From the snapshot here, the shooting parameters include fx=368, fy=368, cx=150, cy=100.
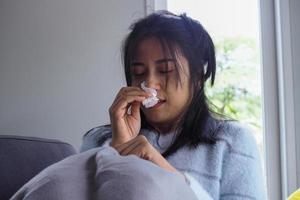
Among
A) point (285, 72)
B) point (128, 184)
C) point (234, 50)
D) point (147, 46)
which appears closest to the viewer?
point (128, 184)

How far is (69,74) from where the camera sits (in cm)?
133

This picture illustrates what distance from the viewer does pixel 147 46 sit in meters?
0.83

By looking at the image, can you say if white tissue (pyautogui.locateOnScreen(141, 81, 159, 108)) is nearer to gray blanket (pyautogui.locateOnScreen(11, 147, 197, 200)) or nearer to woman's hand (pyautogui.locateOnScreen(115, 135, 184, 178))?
woman's hand (pyautogui.locateOnScreen(115, 135, 184, 178))

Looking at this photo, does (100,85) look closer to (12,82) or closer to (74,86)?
(74,86)

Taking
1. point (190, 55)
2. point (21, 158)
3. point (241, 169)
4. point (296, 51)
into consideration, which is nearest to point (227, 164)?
point (241, 169)

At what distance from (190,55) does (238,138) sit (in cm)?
21

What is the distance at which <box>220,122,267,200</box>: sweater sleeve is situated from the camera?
0.77m

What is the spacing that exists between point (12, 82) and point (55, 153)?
58 cm

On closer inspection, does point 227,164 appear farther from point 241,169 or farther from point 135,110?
point 135,110

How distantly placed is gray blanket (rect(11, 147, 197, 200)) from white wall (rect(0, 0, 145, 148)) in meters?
0.96

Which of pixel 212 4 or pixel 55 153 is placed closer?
pixel 55 153

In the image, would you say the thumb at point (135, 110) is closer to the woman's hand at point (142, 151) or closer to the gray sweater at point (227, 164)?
the gray sweater at point (227, 164)

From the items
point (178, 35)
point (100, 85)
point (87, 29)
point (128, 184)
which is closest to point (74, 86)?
point (100, 85)

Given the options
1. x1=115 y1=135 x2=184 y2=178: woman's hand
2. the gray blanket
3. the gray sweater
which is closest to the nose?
the gray sweater
